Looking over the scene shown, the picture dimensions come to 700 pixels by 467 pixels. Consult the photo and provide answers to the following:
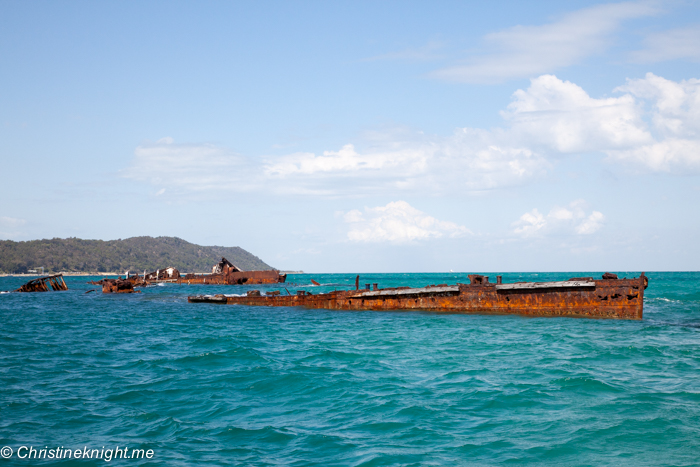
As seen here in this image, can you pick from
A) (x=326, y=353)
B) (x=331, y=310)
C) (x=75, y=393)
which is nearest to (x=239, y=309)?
(x=331, y=310)

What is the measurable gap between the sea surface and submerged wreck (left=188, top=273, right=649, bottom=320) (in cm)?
299

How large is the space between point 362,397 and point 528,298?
678 inches

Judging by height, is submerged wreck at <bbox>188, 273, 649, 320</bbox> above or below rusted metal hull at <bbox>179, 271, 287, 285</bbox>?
above

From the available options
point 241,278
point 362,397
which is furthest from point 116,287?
point 362,397

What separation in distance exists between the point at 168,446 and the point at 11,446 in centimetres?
268

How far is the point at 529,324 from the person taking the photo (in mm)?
23953

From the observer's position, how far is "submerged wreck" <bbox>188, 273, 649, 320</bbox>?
977 inches

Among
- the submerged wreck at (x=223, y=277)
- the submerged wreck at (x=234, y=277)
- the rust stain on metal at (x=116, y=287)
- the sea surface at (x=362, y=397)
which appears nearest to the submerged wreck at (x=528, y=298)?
the sea surface at (x=362, y=397)

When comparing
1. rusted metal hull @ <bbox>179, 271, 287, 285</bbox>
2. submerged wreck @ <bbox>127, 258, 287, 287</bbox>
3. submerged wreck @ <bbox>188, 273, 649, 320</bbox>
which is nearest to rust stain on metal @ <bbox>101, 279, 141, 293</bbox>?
submerged wreck @ <bbox>127, 258, 287, 287</bbox>

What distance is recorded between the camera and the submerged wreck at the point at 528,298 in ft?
81.4

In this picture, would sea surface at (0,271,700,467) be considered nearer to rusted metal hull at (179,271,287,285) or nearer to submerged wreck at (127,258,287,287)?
rusted metal hull at (179,271,287,285)

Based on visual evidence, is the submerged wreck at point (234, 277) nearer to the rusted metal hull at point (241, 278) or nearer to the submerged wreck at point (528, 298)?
the rusted metal hull at point (241, 278)

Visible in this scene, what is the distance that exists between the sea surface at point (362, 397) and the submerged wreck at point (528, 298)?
2.99m

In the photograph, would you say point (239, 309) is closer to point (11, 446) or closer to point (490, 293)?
point (490, 293)
